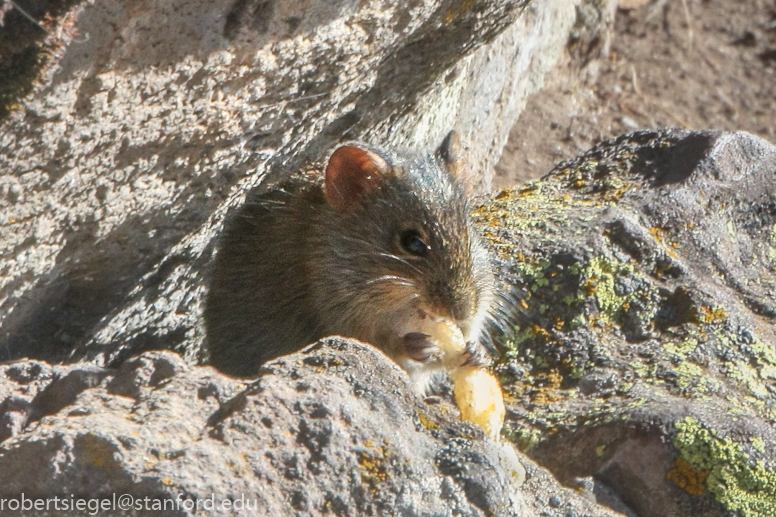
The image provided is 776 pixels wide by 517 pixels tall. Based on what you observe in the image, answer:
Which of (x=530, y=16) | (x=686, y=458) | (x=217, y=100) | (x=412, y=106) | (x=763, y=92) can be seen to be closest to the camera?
(x=217, y=100)

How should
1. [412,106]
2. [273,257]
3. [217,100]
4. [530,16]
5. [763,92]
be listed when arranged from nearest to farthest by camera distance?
[217,100] → [273,257] → [412,106] → [530,16] → [763,92]

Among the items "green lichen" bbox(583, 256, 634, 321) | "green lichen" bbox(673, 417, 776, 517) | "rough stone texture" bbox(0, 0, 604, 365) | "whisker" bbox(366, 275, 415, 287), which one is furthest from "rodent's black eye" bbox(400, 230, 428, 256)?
"green lichen" bbox(673, 417, 776, 517)

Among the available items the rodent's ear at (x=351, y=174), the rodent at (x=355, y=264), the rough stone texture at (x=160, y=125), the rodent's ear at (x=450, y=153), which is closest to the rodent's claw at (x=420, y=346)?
the rodent at (x=355, y=264)

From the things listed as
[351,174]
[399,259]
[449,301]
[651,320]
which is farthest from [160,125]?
[651,320]

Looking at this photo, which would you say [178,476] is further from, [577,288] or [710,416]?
[577,288]

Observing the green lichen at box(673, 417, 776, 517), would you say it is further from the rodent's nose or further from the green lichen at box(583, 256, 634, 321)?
the rodent's nose

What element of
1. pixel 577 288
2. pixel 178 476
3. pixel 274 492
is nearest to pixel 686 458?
pixel 577 288
